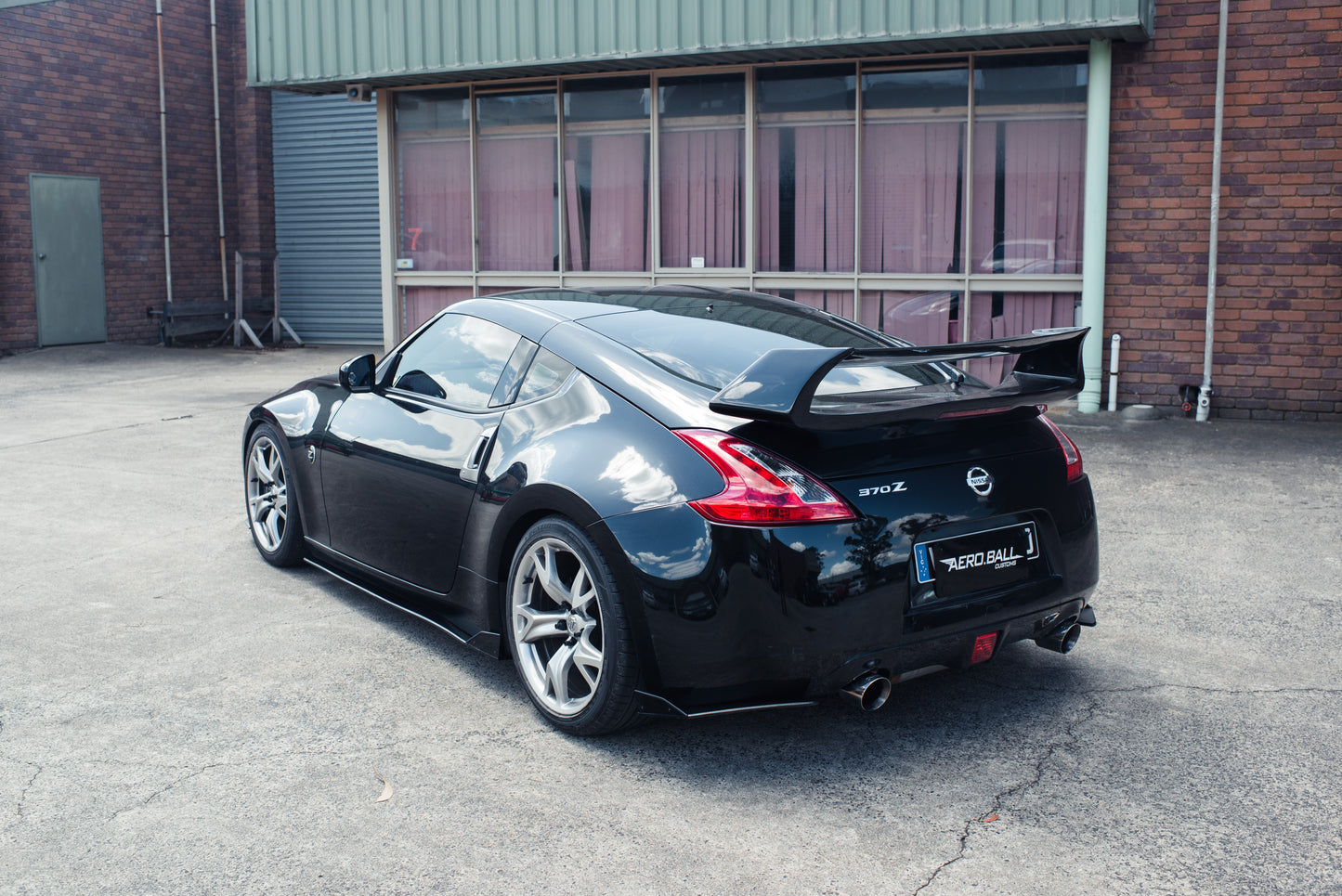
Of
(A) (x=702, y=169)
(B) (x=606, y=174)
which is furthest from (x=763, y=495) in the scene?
(B) (x=606, y=174)

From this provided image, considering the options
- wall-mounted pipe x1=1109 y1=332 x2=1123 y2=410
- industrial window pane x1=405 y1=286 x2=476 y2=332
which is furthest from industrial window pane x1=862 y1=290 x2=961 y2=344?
industrial window pane x1=405 y1=286 x2=476 y2=332

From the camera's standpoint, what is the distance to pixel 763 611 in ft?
11.0

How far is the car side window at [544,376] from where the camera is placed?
411cm

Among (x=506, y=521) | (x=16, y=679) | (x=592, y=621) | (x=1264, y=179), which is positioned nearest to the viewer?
(x=592, y=621)

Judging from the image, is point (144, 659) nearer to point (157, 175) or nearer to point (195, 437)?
point (195, 437)

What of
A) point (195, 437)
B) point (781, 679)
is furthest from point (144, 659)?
point (195, 437)

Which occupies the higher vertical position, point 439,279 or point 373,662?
point 439,279

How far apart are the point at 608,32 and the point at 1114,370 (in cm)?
534

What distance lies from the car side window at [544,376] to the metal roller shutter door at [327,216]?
15.6 metres

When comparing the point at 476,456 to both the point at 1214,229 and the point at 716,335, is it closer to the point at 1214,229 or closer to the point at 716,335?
the point at 716,335

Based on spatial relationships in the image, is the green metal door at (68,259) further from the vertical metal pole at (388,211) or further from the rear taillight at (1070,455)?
the rear taillight at (1070,455)

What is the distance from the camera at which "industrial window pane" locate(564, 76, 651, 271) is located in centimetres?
1215

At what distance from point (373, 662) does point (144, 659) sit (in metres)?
0.84

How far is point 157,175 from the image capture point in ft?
63.3
